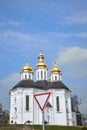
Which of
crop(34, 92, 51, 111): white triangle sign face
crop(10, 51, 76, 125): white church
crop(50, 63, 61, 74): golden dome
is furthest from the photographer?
crop(50, 63, 61, 74): golden dome

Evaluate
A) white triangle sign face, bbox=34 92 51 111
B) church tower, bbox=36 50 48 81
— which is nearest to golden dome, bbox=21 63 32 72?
church tower, bbox=36 50 48 81

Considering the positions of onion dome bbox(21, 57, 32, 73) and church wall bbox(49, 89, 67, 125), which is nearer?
church wall bbox(49, 89, 67, 125)

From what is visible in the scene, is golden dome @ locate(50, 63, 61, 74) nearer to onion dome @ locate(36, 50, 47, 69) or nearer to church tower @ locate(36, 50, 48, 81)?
church tower @ locate(36, 50, 48, 81)

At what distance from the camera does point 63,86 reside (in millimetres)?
64562

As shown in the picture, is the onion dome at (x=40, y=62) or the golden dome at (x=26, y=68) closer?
the golden dome at (x=26, y=68)

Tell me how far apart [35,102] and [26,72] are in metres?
9.74

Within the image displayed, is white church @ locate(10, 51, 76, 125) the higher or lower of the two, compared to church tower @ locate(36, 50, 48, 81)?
lower

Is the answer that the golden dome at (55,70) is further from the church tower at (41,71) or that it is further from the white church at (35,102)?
the church tower at (41,71)

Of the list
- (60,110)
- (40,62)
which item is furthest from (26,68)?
(60,110)

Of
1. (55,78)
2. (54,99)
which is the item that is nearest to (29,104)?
(54,99)

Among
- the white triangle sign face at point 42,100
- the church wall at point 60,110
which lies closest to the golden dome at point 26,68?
the church wall at point 60,110

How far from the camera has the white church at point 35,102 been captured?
58875 millimetres

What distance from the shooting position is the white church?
193ft

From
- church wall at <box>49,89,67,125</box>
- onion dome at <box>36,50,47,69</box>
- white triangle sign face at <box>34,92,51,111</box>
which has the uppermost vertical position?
onion dome at <box>36,50,47,69</box>
